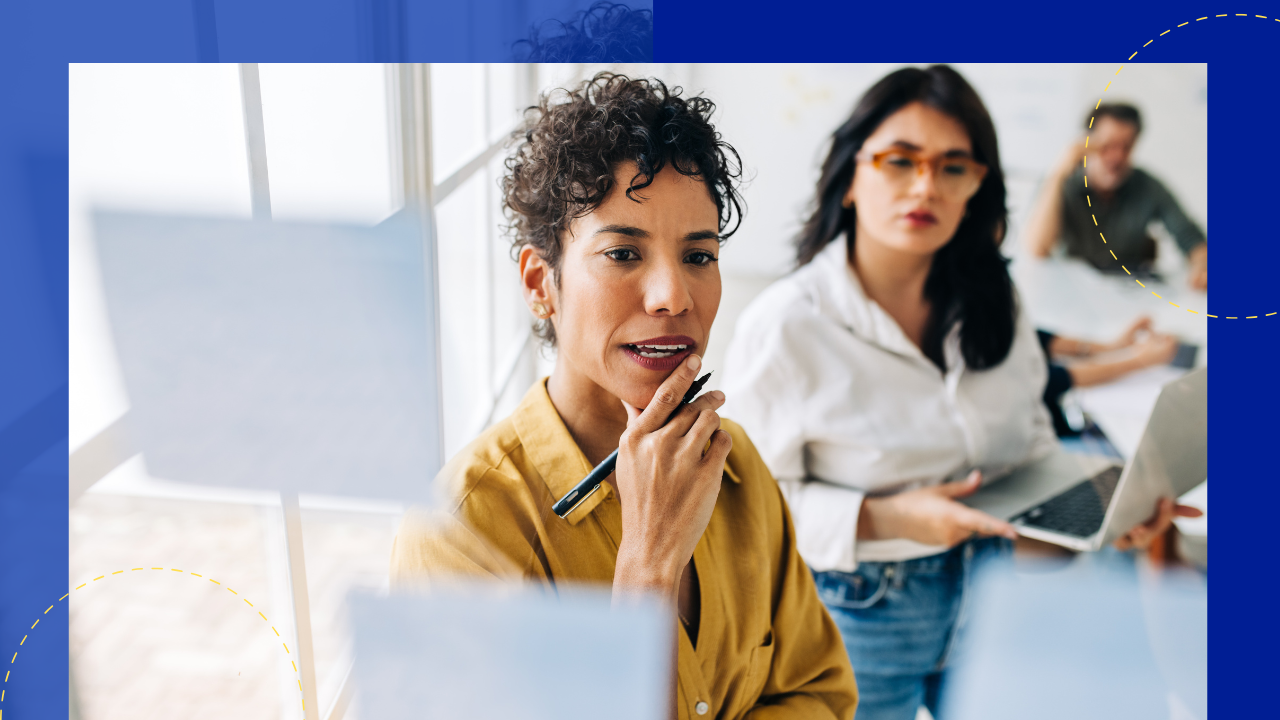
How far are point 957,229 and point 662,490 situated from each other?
0.48m

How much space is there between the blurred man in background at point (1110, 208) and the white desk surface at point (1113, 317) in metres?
0.02

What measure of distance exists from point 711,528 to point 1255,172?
0.67 metres

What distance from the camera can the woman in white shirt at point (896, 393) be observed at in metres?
0.98

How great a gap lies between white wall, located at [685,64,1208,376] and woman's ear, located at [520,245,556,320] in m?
0.17

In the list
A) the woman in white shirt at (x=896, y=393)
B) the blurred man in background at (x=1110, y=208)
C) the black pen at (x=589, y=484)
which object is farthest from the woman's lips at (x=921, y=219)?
the black pen at (x=589, y=484)

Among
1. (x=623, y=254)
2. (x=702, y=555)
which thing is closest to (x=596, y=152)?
(x=623, y=254)

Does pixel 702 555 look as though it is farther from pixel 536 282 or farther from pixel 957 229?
pixel 957 229

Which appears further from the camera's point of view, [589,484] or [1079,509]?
[1079,509]

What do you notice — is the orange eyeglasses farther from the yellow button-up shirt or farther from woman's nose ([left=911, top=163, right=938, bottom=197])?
the yellow button-up shirt

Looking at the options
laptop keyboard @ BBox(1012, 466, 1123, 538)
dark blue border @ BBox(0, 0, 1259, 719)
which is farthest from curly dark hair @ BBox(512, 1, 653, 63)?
laptop keyboard @ BBox(1012, 466, 1123, 538)

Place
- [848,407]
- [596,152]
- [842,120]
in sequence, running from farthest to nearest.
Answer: [848,407] < [842,120] < [596,152]

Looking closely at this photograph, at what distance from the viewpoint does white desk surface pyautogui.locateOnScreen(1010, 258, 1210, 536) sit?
96 cm

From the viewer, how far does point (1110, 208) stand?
96cm

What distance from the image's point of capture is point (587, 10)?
833mm
